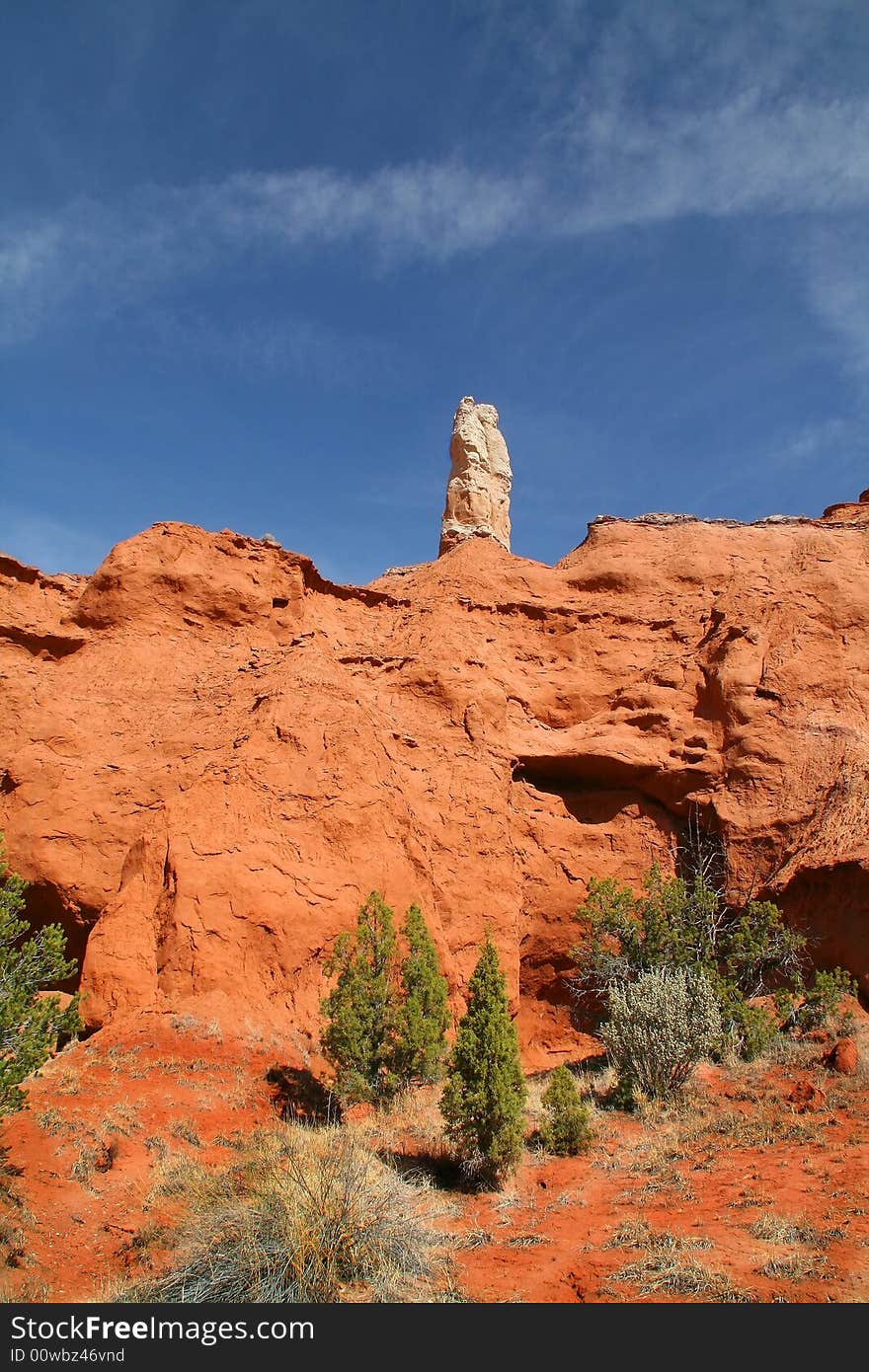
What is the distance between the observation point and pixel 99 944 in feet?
47.1

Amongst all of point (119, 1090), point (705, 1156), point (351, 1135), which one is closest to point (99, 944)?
point (119, 1090)

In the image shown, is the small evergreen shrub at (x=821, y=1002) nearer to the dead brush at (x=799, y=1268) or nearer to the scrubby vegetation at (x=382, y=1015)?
the scrubby vegetation at (x=382, y=1015)

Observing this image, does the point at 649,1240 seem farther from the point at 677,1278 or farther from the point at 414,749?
the point at 414,749

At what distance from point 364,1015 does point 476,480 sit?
16988mm

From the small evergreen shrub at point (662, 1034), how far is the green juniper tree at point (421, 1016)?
270 cm

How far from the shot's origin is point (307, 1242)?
23.2 feet

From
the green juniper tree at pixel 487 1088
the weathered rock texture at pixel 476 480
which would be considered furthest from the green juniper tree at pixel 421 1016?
the weathered rock texture at pixel 476 480

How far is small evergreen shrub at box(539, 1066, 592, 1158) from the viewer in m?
11.4

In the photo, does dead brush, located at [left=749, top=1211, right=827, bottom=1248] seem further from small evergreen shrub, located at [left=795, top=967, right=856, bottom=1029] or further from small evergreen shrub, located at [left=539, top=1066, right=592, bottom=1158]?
A: small evergreen shrub, located at [left=795, top=967, right=856, bottom=1029]

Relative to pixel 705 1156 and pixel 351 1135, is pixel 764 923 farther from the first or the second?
pixel 351 1135

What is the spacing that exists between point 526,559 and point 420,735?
7.22m

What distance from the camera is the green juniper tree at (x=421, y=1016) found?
1239 cm

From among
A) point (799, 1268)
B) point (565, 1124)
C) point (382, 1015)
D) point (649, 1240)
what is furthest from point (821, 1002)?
point (799, 1268)

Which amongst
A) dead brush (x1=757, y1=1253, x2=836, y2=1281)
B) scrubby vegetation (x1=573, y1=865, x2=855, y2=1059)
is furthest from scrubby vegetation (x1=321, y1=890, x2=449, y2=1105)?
dead brush (x1=757, y1=1253, x2=836, y2=1281)
